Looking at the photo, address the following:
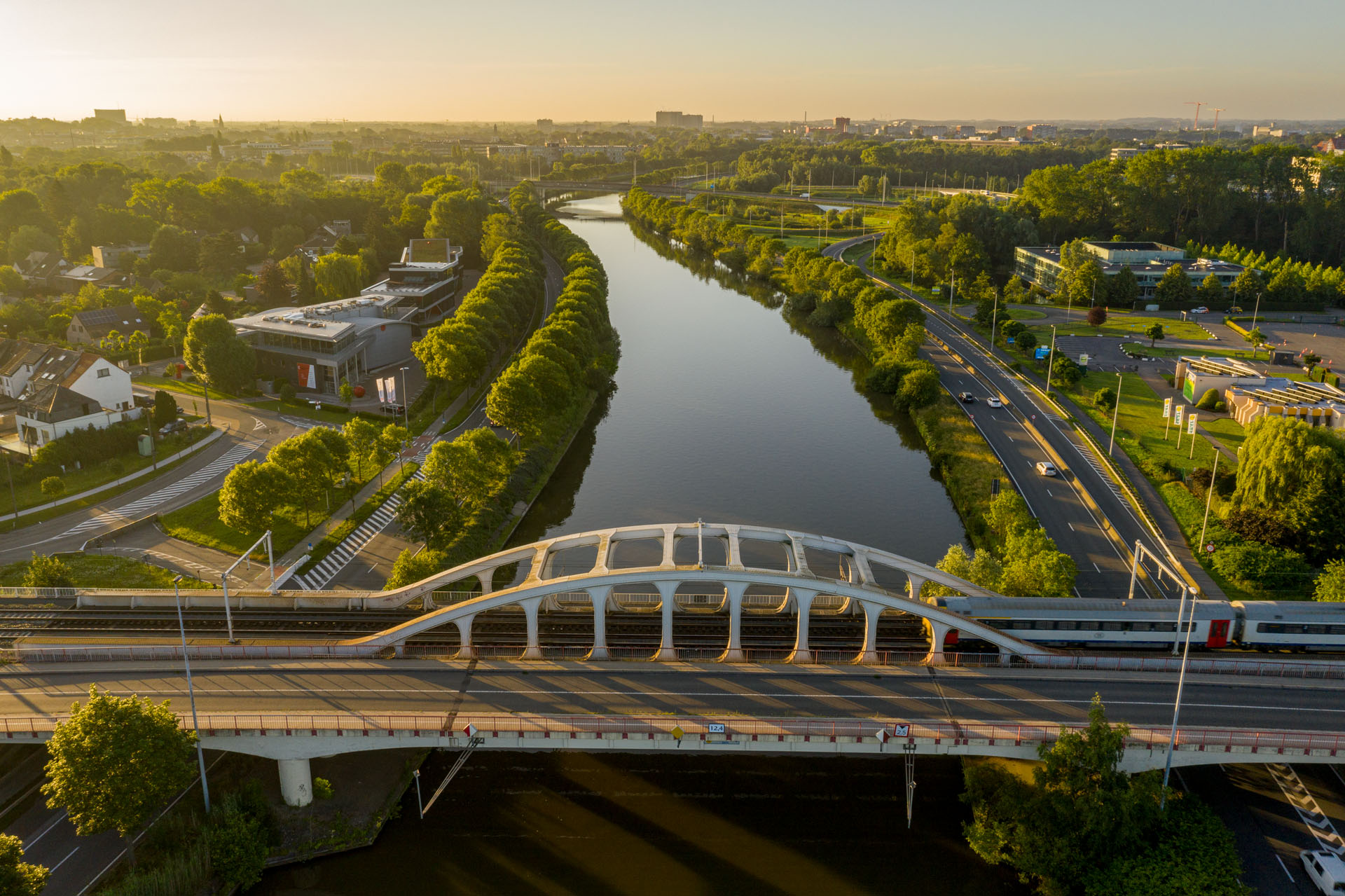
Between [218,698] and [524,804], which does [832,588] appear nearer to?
[524,804]

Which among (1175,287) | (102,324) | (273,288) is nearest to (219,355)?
(102,324)

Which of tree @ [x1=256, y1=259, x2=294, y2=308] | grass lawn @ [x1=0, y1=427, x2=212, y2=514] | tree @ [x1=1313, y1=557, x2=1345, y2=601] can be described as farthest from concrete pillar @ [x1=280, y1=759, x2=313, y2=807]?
tree @ [x1=256, y1=259, x2=294, y2=308]

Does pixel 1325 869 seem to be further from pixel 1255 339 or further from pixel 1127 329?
pixel 1127 329

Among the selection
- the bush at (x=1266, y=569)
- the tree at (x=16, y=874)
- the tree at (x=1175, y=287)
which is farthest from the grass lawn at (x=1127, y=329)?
the tree at (x=16, y=874)

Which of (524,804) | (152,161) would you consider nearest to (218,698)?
(524,804)

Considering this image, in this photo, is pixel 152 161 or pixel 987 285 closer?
pixel 987 285

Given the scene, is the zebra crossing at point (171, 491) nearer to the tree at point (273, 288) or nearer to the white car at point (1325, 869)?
the tree at point (273, 288)
